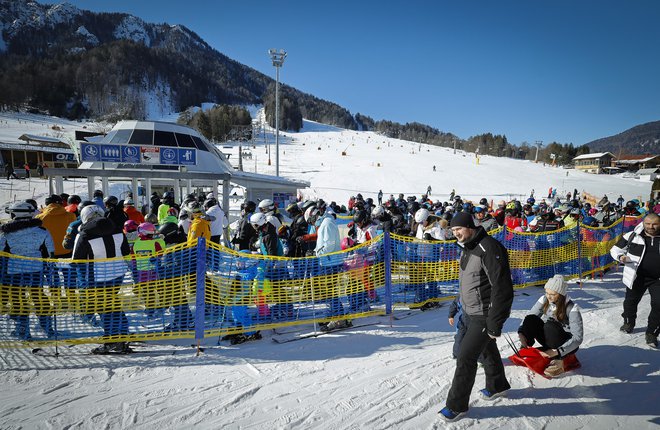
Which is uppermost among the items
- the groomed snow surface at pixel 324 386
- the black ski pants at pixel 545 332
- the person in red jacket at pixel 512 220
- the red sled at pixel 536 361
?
the person in red jacket at pixel 512 220

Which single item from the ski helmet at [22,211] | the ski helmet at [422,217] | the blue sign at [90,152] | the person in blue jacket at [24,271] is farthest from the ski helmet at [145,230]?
the blue sign at [90,152]

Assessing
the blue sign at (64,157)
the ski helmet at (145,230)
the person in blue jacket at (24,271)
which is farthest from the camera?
the blue sign at (64,157)

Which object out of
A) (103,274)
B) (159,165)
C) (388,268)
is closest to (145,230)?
(103,274)

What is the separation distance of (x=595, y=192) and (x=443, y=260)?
145 ft

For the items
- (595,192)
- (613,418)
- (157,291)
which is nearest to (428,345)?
(613,418)

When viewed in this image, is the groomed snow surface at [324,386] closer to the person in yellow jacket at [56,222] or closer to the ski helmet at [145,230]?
the ski helmet at [145,230]

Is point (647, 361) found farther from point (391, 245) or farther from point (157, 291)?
point (157, 291)

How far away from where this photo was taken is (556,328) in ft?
11.7

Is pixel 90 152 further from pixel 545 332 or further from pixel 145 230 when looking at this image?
pixel 545 332

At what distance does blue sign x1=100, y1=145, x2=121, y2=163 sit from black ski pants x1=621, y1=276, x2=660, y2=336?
16.3 metres

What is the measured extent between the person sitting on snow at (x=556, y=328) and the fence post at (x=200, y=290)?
3.88 metres

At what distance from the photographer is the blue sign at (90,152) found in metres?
12.9

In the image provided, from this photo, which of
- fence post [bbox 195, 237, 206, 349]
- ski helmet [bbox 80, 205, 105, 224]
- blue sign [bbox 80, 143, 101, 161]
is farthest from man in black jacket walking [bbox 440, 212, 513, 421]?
blue sign [bbox 80, 143, 101, 161]

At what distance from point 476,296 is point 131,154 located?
1491 centimetres
